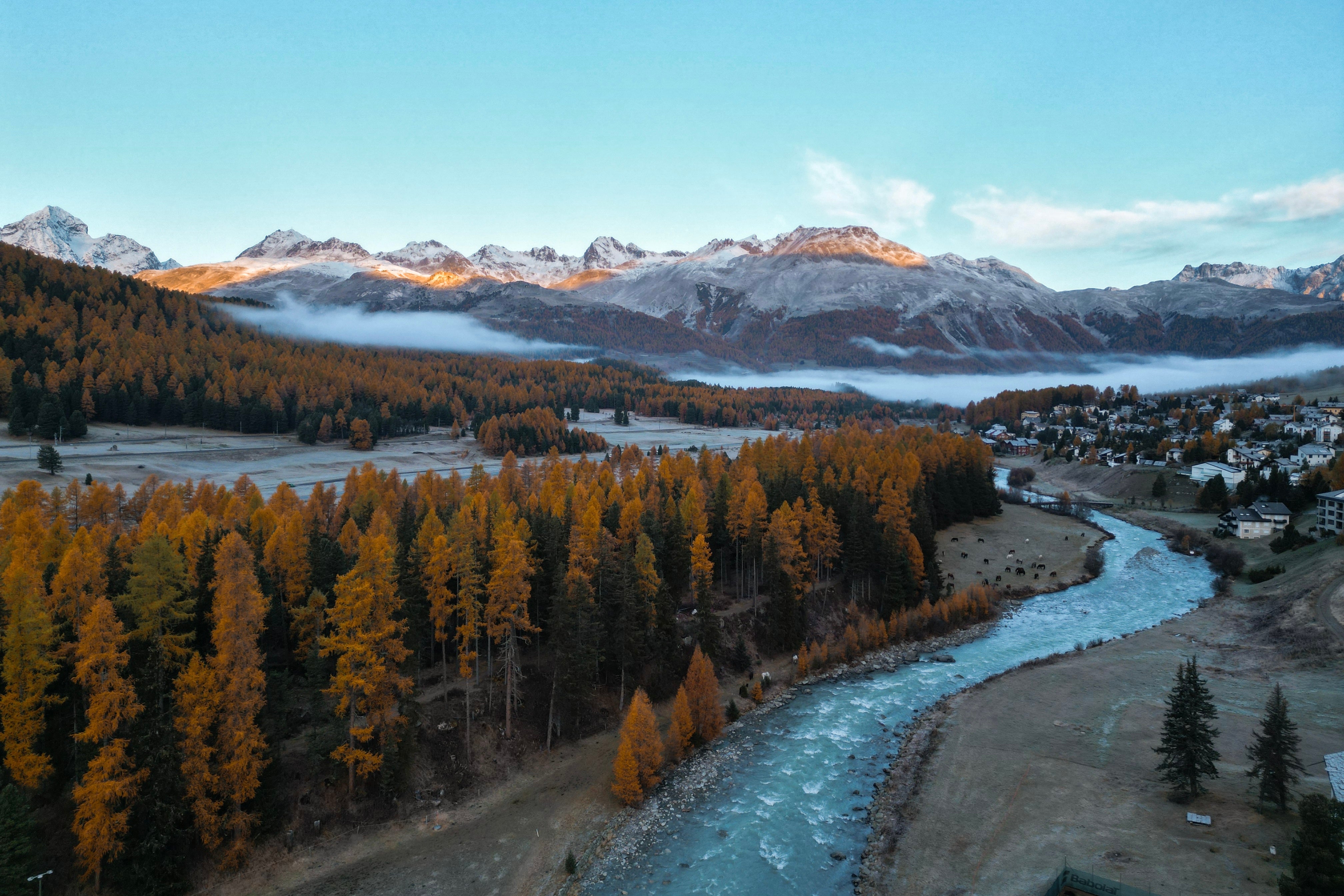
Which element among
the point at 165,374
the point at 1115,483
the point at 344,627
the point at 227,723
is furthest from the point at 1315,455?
the point at 165,374

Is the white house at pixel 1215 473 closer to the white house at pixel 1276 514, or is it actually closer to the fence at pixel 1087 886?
the white house at pixel 1276 514

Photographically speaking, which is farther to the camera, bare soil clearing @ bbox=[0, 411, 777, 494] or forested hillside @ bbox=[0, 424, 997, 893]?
bare soil clearing @ bbox=[0, 411, 777, 494]

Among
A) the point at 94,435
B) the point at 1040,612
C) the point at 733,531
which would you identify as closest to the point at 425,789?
the point at 733,531

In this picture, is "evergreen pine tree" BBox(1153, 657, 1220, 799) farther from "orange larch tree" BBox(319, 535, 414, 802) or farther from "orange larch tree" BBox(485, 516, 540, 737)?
"orange larch tree" BBox(319, 535, 414, 802)

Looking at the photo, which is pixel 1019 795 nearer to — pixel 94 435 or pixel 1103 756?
pixel 1103 756

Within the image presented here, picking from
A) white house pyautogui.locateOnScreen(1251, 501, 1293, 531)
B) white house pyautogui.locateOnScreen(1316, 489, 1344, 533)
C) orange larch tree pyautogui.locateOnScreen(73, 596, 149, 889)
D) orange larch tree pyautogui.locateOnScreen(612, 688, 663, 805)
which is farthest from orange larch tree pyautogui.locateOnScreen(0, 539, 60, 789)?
white house pyautogui.locateOnScreen(1251, 501, 1293, 531)

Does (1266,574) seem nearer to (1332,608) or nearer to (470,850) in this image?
(1332,608)
